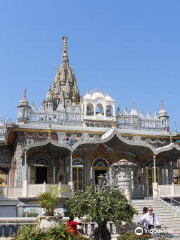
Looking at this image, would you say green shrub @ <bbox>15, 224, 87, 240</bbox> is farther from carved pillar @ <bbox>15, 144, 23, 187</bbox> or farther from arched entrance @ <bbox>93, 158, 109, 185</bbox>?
arched entrance @ <bbox>93, 158, 109, 185</bbox>

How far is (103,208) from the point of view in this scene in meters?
12.7

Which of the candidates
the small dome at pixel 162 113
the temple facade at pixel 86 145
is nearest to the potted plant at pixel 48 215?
the temple facade at pixel 86 145

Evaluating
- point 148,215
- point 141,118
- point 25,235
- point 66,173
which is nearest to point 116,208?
point 148,215

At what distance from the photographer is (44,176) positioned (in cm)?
2383

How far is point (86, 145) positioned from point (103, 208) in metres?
10.9

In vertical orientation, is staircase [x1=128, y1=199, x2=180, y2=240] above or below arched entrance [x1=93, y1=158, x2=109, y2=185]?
below

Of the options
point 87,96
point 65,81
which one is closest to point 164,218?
point 87,96

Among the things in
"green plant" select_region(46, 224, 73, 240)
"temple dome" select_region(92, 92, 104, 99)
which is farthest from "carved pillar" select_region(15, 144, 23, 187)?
"green plant" select_region(46, 224, 73, 240)

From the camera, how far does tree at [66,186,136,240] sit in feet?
41.6

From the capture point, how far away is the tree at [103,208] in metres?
12.7

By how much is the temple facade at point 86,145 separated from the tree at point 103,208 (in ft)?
25.1

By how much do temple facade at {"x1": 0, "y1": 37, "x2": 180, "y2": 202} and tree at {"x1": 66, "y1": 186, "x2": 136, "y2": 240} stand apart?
765cm

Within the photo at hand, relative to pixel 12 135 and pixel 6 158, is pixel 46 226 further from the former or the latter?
pixel 6 158

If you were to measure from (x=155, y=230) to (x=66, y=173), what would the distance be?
12.5 meters
